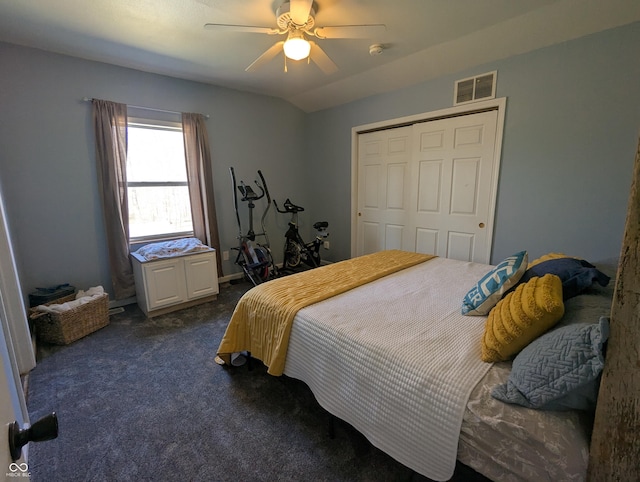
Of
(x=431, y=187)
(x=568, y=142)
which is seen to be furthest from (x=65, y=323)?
(x=568, y=142)

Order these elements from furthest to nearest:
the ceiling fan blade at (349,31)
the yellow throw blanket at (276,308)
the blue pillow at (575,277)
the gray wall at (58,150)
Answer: the gray wall at (58,150) → the ceiling fan blade at (349,31) → the yellow throw blanket at (276,308) → the blue pillow at (575,277)

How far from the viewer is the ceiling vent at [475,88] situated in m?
2.81

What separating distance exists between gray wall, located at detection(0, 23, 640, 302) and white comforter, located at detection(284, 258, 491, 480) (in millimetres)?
1535

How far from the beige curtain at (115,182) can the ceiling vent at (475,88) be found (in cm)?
350

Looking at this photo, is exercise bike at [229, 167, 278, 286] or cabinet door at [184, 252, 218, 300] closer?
cabinet door at [184, 252, 218, 300]

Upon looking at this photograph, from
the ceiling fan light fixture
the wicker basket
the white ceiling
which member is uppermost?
the white ceiling

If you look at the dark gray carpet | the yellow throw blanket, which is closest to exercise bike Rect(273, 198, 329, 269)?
the yellow throw blanket

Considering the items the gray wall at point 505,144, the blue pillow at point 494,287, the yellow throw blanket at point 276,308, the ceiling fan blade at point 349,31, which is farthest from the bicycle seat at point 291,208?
the blue pillow at point 494,287

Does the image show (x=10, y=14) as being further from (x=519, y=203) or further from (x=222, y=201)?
(x=519, y=203)

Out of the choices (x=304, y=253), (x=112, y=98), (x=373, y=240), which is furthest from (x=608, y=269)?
(x=112, y=98)

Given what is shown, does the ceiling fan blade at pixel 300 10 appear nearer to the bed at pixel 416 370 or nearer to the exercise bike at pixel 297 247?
the bed at pixel 416 370

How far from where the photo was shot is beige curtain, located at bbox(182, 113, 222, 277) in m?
3.48

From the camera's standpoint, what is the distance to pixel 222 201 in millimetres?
3887

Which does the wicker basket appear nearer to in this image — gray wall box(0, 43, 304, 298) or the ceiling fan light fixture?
gray wall box(0, 43, 304, 298)
